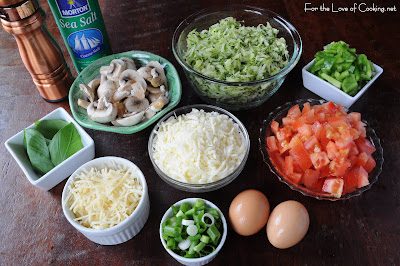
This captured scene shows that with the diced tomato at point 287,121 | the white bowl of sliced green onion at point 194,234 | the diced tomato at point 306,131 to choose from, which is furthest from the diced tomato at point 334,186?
the white bowl of sliced green onion at point 194,234

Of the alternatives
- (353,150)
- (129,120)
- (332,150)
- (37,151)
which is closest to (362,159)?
(353,150)

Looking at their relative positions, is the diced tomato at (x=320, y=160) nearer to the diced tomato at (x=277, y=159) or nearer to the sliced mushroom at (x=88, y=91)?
the diced tomato at (x=277, y=159)

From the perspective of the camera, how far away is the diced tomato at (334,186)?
4.46 feet

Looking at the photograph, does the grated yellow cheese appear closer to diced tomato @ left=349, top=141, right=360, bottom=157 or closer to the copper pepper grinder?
the copper pepper grinder

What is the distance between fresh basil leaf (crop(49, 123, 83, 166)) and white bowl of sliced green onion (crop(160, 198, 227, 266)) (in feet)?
1.85

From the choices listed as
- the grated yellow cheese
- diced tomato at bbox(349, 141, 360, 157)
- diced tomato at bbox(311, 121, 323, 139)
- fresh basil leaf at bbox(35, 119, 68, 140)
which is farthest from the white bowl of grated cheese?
diced tomato at bbox(349, 141, 360, 157)

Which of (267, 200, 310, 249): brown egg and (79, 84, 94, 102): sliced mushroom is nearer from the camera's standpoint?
(267, 200, 310, 249): brown egg

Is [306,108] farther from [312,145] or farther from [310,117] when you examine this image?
[312,145]

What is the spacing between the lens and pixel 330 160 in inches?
55.6

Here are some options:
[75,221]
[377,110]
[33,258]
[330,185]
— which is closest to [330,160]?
[330,185]

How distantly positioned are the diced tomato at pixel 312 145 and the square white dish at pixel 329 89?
403 mm

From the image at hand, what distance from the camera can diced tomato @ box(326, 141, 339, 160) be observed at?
1.39 meters

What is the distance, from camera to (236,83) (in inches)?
60.8

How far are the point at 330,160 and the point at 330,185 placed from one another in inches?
4.3
